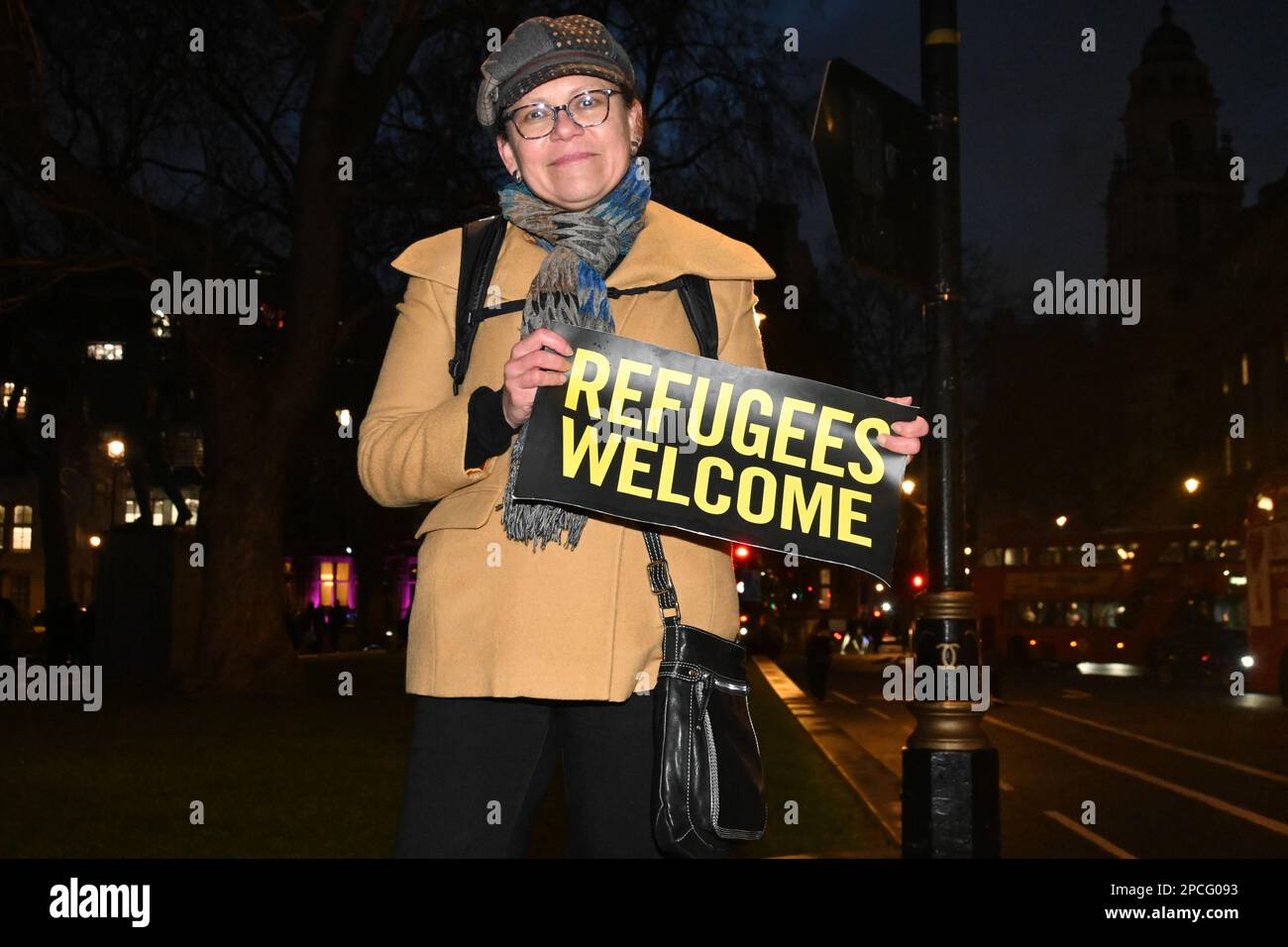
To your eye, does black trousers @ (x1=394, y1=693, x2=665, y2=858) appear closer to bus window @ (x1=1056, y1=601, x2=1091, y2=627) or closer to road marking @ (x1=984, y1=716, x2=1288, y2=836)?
road marking @ (x1=984, y1=716, x2=1288, y2=836)

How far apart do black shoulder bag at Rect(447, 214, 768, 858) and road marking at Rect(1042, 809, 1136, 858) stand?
7236 mm

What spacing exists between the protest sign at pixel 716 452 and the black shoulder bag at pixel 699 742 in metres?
0.13

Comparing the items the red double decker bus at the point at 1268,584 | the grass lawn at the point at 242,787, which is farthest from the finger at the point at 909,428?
the red double decker bus at the point at 1268,584

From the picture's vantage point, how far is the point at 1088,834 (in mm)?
10336

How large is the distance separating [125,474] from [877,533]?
66139mm

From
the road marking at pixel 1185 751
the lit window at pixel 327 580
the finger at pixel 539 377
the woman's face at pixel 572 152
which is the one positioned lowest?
the road marking at pixel 1185 751

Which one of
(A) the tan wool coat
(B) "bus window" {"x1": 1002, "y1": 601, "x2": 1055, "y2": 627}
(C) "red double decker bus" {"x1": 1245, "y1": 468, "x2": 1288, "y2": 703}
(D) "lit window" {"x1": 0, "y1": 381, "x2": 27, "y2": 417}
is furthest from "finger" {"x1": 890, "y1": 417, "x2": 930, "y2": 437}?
(B) "bus window" {"x1": 1002, "y1": 601, "x2": 1055, "y2": 627}

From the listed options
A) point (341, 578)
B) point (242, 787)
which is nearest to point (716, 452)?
point (242, 787)

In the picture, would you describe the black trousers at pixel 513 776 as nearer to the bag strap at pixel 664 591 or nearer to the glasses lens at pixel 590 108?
the bag strap at pixel 664 591

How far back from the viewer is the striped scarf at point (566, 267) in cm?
285

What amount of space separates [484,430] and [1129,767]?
13707mm
